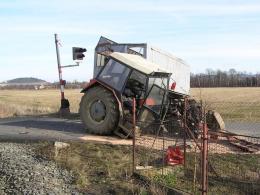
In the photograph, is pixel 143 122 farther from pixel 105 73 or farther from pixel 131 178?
pixel 131 178

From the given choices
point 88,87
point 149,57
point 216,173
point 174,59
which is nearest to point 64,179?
point 216,173

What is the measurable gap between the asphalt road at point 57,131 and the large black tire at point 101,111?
28 centimetres

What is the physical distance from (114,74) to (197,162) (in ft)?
15.3

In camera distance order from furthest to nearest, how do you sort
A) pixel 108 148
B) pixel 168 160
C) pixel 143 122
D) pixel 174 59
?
1. pixel 174 59
2. pixel 143 122
3. pixel 108 148
4. pixel 168 160

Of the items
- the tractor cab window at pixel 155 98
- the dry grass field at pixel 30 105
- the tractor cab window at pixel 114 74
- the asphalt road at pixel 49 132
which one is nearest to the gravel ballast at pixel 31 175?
the asphalt road at pixel 49 132

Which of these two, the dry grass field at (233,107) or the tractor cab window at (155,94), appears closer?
the tractor cab window at (155,94)

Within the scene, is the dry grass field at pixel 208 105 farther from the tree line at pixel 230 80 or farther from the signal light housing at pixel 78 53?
the tree line at pixel 230 80

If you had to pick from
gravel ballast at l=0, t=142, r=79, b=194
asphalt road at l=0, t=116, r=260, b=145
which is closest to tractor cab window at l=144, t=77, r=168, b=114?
asphalt road at l=0, t=116, r=260, b=145

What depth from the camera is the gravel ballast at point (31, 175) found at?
969cm

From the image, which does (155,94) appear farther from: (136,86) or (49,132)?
(49,132)

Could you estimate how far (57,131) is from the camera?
629 inches

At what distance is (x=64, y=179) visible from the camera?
34.2 feet

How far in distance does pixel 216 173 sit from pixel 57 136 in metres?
5.29

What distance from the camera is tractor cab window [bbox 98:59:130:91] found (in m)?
15.0
